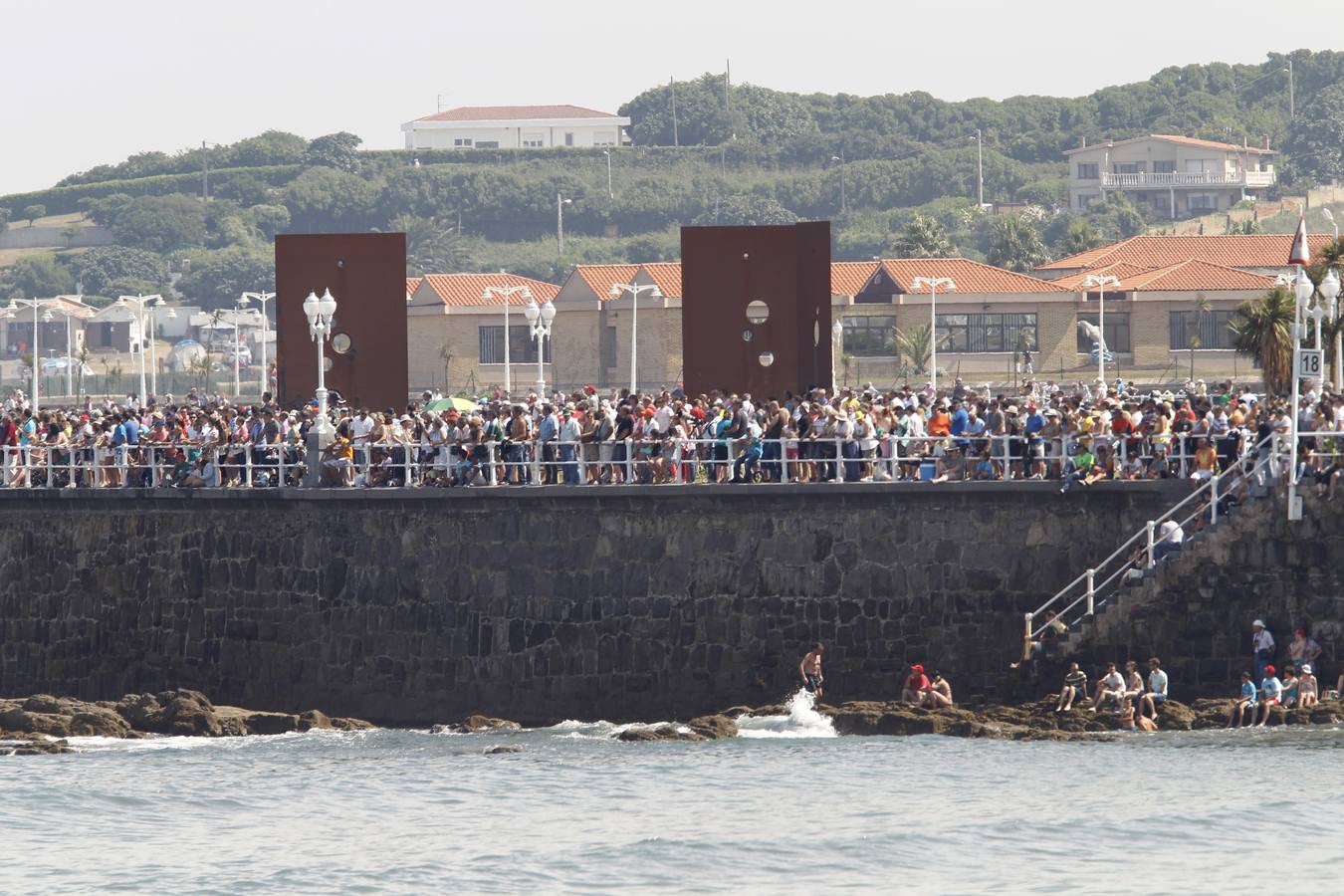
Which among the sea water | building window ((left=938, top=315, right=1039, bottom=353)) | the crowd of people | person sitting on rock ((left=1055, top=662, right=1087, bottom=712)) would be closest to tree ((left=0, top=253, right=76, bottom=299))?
building window ((left=938, top=315, right=1039, bottom=353))

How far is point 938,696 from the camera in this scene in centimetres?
3050

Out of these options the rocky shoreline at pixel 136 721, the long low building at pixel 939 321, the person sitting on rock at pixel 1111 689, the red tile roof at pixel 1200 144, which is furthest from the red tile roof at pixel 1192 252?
the person sitting on rock at pixel 1111 689

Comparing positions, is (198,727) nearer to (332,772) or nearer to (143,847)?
(332,772)

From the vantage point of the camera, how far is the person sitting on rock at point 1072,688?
97.3ft

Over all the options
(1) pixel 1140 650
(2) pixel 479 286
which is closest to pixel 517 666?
(1) pixel 1140 650

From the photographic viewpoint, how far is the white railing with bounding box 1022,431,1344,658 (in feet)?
95.0

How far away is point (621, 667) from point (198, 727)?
627 cm

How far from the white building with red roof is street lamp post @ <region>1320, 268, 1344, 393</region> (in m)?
119

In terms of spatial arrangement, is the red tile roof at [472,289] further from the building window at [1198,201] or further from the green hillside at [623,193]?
the building window at [1198,201]

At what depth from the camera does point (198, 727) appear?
33.8 metres

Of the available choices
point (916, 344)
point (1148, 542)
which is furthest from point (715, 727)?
point (916, 344)

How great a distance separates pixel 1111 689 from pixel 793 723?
4.24m

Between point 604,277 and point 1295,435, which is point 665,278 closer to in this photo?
point 604,277

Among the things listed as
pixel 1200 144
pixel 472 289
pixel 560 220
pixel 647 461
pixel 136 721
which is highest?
pixel 1200 144
